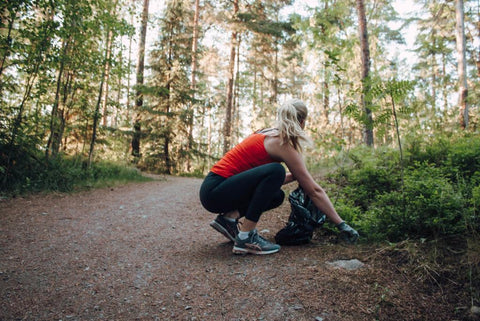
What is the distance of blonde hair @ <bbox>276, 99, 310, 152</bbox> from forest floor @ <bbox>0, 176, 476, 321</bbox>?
1.08 m

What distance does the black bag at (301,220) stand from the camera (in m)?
2.91

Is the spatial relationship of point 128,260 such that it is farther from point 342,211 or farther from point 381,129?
point 381,129

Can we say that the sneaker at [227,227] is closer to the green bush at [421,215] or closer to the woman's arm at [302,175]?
the woman's arm at [302,175]

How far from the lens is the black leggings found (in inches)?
104

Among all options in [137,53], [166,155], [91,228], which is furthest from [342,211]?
[137,53]

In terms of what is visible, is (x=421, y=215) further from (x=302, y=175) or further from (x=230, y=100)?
Answer: (x=230, y=100)

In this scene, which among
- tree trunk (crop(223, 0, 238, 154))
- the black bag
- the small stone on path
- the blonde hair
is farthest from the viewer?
tree trunk (crop(223, 0, 238, 154))

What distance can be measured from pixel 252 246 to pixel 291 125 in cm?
122

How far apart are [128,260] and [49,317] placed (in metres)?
0.96

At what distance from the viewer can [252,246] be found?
2.76m

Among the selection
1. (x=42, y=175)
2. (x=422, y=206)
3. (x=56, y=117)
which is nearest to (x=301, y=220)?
(x=422, y=206)

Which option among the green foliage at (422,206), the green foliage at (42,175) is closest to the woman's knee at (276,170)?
the green foliage at (422,206)

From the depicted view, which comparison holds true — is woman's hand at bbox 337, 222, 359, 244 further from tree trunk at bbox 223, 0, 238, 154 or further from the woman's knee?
tree trunk at bbox 223, 0, 238, 154

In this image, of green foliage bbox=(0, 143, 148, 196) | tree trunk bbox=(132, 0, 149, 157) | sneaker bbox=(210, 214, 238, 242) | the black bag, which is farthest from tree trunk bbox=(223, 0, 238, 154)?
the black bag
